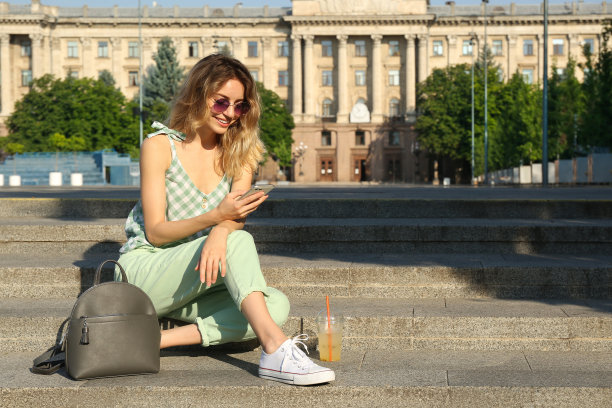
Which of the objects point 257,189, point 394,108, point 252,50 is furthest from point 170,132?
point 252,50

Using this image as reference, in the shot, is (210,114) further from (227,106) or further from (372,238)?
(372,238)

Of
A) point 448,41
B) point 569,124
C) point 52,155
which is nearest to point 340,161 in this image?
point 448,41

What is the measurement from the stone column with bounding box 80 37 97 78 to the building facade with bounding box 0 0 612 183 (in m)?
0.10

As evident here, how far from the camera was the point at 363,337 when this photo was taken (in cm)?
554

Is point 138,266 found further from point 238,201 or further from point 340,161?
point 340,161

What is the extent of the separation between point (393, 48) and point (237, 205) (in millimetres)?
92136

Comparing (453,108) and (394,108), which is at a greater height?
(394,108)

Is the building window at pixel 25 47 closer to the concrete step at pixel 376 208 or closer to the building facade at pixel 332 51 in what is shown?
the building facade at pixel 332 51

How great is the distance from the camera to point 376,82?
308 feet

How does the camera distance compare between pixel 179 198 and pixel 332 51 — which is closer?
pixel 179 198

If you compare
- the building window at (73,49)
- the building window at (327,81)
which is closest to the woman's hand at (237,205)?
the building window at (327,81)

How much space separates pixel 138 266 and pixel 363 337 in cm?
142

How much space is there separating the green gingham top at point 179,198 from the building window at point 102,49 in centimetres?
9506

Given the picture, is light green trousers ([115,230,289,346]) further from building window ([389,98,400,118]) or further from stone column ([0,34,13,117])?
stone column ([0,34,13,117])
